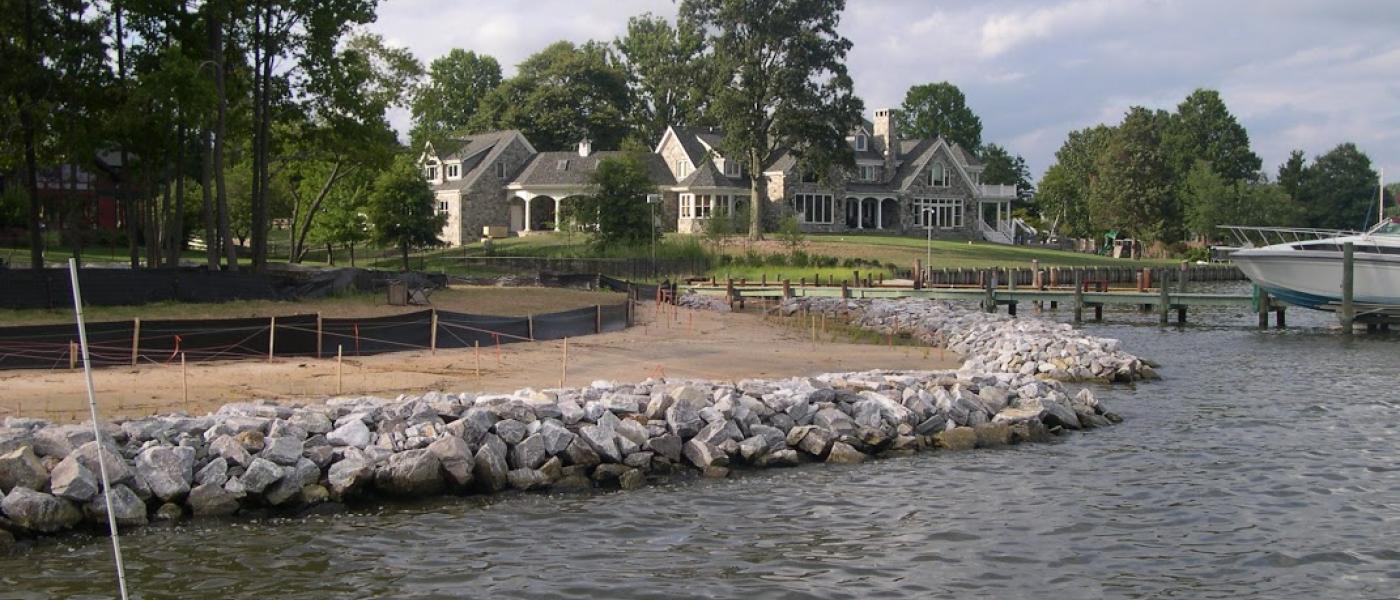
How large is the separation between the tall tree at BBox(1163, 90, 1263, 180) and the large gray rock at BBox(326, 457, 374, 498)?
90428mm

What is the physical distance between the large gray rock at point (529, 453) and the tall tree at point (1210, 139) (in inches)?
3492

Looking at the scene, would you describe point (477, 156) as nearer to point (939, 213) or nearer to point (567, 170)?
point (567, 170)

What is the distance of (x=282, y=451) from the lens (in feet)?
46.8

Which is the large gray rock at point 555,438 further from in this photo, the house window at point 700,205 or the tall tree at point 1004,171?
the tall tree at point 1004,171

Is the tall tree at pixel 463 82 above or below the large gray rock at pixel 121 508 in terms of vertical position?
above

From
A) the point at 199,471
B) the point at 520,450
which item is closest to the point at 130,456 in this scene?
the point at 199,471

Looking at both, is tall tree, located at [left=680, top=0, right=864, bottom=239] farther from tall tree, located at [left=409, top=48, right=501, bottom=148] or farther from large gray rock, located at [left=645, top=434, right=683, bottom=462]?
large gray rock, located at [left=645, top=434, right=683, bottom=462]

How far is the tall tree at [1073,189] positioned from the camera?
93.6m

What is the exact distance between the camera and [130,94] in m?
32.5

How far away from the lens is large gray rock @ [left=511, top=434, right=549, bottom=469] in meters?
15.3

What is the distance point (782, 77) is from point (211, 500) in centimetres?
5258

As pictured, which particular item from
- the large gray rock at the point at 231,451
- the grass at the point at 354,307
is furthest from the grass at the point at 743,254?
the large gray rock at the point at 231,451

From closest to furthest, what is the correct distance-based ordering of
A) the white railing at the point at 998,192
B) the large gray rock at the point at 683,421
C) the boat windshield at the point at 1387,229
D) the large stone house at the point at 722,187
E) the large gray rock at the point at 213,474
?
the large gray rock at the point at 213,474, the large gray rock at the point at 683,421, the boat windshield at the point at 1387,229, the large stone house at the point at 722,187, the white railing at the point at 998,192

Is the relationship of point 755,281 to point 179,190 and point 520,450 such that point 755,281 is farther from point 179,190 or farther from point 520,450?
point 520,450
